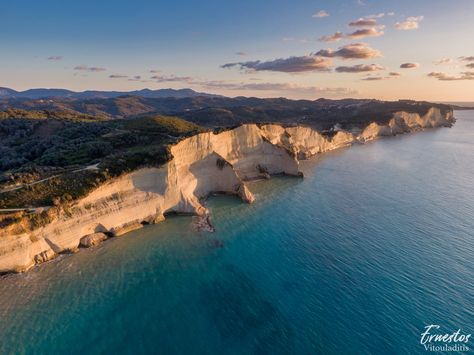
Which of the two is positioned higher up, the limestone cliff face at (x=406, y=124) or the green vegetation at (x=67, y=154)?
the limestone cliff face at (x=406, y=124)

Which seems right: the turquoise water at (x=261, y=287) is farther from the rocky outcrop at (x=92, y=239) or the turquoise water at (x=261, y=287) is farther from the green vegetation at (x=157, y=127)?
the green vegetation at (x=157, y=127)

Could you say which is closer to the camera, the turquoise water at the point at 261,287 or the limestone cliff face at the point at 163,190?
the turquoise water at the point at 261,287

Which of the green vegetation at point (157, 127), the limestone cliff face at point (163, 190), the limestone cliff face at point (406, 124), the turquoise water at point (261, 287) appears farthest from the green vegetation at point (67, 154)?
the limestone cliff face at point (406, 124)


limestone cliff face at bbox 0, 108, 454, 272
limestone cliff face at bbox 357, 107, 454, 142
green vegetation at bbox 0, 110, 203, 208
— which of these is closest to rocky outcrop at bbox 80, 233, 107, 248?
limestone cliff face at bbox 0, 108, 454, 272

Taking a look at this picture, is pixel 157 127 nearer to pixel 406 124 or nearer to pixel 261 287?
pixel 261 287

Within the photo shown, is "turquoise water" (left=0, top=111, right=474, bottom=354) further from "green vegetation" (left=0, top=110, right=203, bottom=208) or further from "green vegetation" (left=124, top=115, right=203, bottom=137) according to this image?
"green vegetation" (left=124, top=115, right=203, bottom=137)

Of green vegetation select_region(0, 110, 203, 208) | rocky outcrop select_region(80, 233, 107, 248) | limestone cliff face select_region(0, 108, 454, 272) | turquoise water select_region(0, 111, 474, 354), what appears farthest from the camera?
green vegetation select_region(0, 110, 203, 208)

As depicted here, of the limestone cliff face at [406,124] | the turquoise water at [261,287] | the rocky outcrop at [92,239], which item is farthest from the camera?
the limestone cliff face at [406,124]

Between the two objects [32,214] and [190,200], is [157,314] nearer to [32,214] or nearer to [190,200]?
[32,214]
